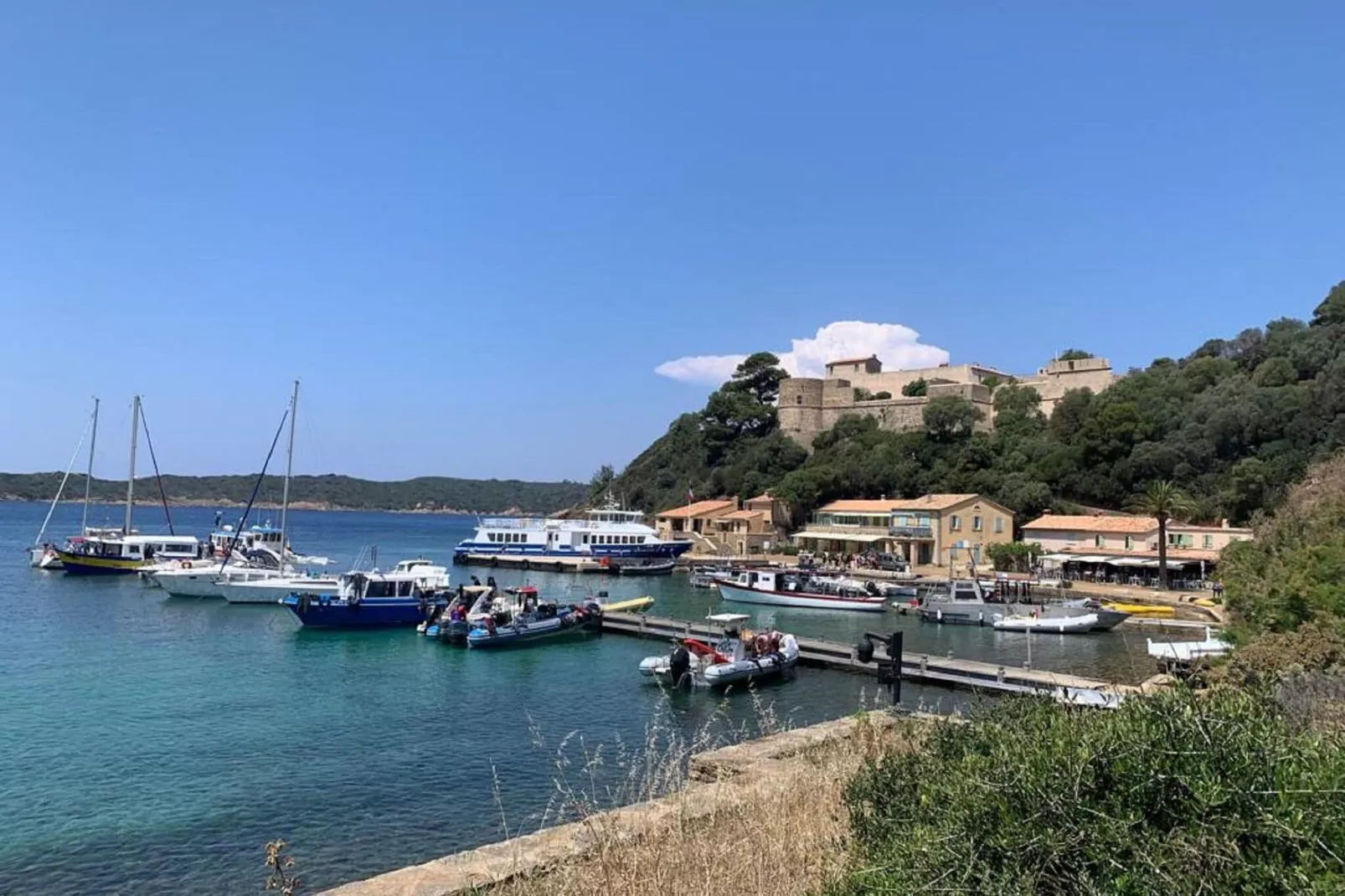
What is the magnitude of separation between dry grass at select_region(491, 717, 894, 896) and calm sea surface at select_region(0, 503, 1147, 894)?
939mm

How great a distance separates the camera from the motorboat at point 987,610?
3094cm

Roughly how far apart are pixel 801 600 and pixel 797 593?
0.50 metres

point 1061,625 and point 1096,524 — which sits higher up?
point 1096,524

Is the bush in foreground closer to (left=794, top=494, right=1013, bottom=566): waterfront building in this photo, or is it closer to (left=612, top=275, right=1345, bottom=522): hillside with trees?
(left=794, top=494, right=1013, bottom=566): waterfront building

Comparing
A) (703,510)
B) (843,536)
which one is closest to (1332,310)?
(843,536)

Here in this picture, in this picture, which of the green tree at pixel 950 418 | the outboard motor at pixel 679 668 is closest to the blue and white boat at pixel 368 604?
the outboard motor at pixel 679 668

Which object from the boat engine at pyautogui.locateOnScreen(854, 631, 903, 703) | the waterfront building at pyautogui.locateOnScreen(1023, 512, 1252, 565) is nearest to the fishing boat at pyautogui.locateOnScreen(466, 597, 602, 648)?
the boat engine at pyautogui.locateOnScreen(854, 631, 903, 703)

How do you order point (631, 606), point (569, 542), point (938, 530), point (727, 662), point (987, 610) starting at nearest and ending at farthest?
point (727, 662)
point (987, 610)
point (631, 606)
point (938, 530)
point (569, 542)

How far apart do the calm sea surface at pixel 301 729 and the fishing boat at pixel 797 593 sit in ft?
12.0

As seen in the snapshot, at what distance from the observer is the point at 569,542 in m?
58.0

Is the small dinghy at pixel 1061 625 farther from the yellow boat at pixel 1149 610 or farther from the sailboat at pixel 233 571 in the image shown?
the sailboat at pixel 233 571

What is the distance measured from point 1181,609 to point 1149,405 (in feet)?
90.2

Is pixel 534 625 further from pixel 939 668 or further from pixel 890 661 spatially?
pixel 890 661

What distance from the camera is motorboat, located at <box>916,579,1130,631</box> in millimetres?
30938
